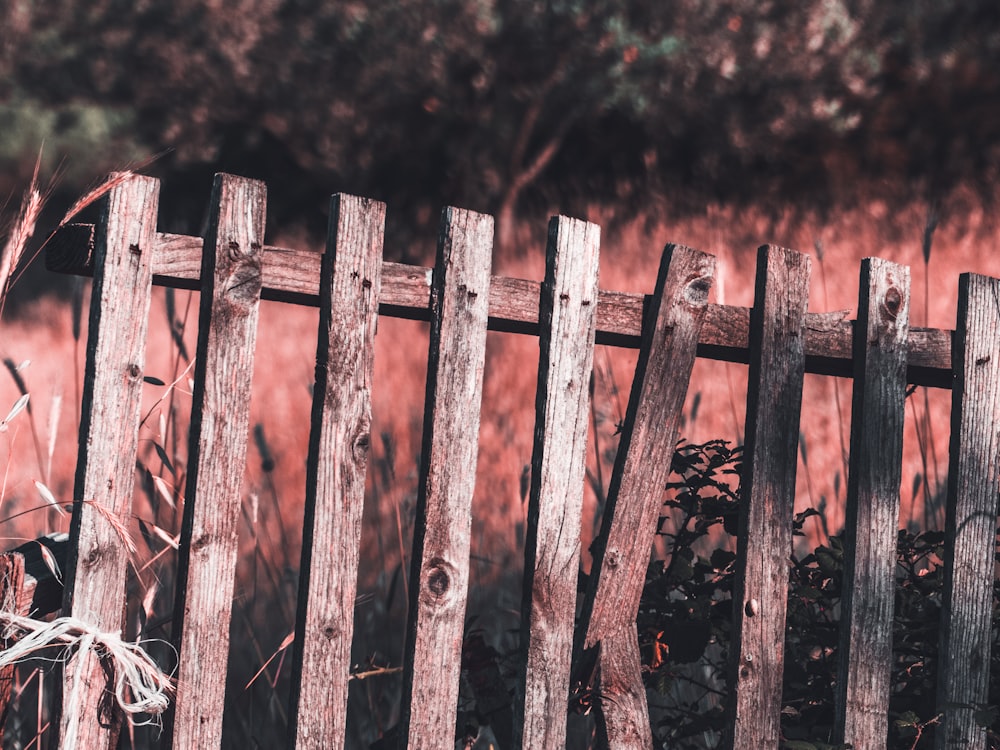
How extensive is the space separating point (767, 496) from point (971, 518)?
0.53 metres

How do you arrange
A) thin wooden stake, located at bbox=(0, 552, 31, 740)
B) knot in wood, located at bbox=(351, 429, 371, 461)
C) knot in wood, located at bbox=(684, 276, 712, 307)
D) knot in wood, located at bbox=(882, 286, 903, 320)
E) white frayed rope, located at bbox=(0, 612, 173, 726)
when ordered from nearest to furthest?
→ white frayed rope, located at bbox=(0, 612, 173, 726) → thin wooden stake, located at bbox=(0, 552, 31, 740) → knot in wood, located at bbox=(351, 429, 371, 461) → knot in wood, located at bbox=(684, 276, 712, 307) → knot in wood, located at bbox=(882, 286, 903, 320)

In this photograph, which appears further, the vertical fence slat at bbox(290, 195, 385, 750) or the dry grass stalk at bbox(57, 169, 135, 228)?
the vertical fence slat at bbox(290, 195, 385, 750)

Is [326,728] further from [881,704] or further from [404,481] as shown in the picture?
[404,481]

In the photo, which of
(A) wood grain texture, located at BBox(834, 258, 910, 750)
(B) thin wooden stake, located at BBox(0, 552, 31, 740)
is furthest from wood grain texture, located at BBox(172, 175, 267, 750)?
(A) wood grain texture, located at BBox(834, 258, 910, 750)

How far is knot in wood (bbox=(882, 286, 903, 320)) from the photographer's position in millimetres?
2176

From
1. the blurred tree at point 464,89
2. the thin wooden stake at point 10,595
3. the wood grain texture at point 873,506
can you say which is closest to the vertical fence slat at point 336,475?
the thin wooden stake at point 10,595

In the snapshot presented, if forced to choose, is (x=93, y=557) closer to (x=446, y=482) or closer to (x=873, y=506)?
(x=446, y=482)

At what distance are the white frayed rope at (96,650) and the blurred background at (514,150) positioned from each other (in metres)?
2.03

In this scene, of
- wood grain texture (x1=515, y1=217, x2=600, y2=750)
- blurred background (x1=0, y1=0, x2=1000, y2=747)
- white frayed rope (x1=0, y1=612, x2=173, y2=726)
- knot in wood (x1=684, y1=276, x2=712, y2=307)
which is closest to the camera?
white frayed rope (x1=0, y1=612, x2=173, y2=726)

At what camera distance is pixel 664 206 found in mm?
4340

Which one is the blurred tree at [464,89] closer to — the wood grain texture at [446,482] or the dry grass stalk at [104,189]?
the wood grain texture at [446,482]

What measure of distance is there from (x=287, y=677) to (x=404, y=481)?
84cm

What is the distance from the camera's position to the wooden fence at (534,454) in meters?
1.67

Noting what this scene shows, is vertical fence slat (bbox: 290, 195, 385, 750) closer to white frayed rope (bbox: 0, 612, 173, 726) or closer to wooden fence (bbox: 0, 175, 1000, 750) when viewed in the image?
wooden fence (bbox: 0, 175, 1000, 750)
